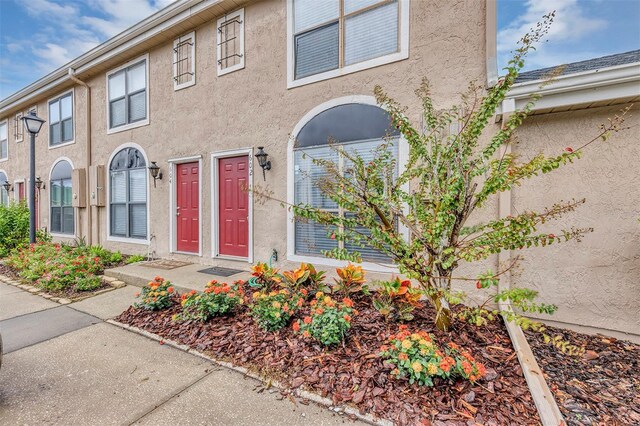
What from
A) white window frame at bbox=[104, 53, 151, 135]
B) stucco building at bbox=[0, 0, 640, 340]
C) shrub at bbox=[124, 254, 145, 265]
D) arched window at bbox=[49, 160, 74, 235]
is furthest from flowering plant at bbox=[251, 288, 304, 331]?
arched window at bbox=[49, 160, 74, 235]

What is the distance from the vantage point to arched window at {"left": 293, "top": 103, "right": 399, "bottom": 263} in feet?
13.7

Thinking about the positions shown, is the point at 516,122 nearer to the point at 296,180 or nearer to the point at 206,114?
the point at 296,180

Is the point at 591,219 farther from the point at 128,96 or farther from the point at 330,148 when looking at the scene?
the point at 128,96

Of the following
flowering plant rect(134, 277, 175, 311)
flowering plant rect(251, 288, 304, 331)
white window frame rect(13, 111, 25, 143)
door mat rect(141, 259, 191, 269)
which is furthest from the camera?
white window frame rect(13, 111, 25, 143)

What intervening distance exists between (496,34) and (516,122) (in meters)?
1.54

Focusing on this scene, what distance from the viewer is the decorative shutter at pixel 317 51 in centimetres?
456

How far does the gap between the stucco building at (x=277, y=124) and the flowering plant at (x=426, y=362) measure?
Answer: 160 centimetres

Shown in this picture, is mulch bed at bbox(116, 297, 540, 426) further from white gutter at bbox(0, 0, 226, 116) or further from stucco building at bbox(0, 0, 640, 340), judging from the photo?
white gutter at bbox(0, 0, 226, 116)

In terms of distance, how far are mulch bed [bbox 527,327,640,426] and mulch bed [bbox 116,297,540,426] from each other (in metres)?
0.31

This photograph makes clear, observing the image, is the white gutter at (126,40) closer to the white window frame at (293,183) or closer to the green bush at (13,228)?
the white window frame at (293,183)

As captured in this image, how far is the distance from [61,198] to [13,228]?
154cm

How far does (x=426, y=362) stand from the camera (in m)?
2.02

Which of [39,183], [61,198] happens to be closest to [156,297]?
[61,198]

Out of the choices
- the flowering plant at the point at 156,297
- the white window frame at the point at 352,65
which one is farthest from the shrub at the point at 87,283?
the white window frame at the point at 352,65
